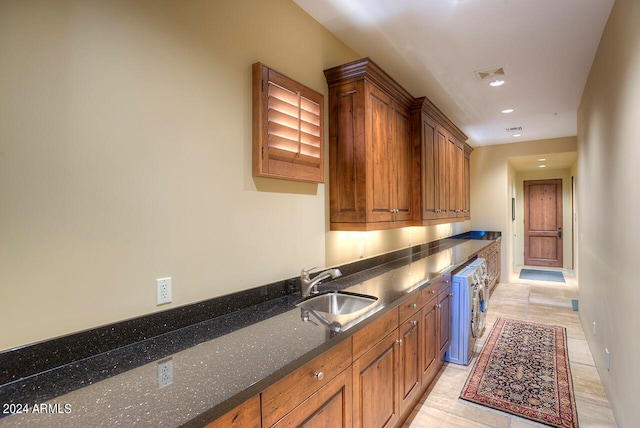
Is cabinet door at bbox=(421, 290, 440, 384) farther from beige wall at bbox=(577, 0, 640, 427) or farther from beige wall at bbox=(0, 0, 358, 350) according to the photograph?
beige wall at bbox=(0, 0, 358, 350)

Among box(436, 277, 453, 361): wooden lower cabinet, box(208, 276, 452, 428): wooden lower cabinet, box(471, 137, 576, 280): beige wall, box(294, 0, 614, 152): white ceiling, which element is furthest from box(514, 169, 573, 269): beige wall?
box(208, 276, 452, 428): wooden lower cabinet

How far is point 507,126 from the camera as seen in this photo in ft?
16.4

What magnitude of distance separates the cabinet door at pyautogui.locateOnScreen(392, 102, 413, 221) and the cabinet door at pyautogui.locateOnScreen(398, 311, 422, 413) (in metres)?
0.92

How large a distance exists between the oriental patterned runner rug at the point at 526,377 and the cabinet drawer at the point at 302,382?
167 centimetres

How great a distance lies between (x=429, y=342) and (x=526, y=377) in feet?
3.32

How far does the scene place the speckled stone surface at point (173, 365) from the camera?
82cm

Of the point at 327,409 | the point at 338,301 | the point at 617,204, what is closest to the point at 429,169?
the point at 617,204

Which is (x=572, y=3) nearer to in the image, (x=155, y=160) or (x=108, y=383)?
(x=155, y=160)

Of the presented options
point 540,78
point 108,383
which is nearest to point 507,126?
point 540,78

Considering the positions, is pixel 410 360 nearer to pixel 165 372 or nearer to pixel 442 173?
pixel 165 372

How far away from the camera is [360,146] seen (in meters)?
2.32

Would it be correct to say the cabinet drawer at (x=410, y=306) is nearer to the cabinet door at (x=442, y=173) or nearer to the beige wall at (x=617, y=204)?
the beige wall at (x=617, y=204)

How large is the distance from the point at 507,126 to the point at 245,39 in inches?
181

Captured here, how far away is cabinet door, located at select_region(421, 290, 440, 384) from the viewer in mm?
2406
